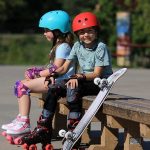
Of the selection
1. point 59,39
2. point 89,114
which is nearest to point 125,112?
point 89,114

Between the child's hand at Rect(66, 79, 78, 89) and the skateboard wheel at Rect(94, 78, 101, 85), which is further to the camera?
the child's hand at Rect(66, 79, 78, 89)

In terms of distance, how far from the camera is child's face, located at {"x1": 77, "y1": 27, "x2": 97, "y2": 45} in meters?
7.05

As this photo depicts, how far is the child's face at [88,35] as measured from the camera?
7047 millimetres

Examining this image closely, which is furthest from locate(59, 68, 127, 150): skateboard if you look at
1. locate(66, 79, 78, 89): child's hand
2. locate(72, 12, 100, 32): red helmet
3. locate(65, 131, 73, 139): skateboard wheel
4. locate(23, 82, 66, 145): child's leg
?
locate(72, 12, 100, 32): red helmet

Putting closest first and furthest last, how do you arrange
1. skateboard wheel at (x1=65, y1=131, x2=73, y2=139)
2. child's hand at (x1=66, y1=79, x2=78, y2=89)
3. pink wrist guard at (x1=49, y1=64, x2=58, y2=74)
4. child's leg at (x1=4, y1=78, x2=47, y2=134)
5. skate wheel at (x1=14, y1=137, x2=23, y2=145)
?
skateboard wheel at (x1=65, y1=131, x2=73, y2=139) → child's hand at (x1=66, y1=79, x2=78, y2=89) → skate wheel at (x1=14, y1=137, x2=23, y2=145) → child's leg at (x1=4, y1=78, x2=47, y2=134) → pink wrist guard at (x1=49, y1=64, x2=58, y2=74)

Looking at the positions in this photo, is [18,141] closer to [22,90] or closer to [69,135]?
[22,90]

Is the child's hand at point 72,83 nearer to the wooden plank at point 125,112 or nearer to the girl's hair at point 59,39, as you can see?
the wooden plank at point 125,112

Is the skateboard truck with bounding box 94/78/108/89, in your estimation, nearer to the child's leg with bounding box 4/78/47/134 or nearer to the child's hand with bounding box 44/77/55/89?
the child's hand with bounding box 44/77/55/89

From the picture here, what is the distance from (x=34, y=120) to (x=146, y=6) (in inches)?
831

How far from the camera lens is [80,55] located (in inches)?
282

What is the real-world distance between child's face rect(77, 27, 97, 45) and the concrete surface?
129cm

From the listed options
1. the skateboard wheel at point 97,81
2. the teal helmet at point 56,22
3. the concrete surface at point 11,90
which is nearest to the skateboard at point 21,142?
the concrete surface at point 11,90

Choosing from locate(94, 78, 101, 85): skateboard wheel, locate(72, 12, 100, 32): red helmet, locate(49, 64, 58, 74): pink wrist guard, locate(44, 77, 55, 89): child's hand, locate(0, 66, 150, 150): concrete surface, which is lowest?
locate(0, 66, 150, 150): concrete surface

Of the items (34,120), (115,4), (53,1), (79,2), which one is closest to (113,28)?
(115,4)
